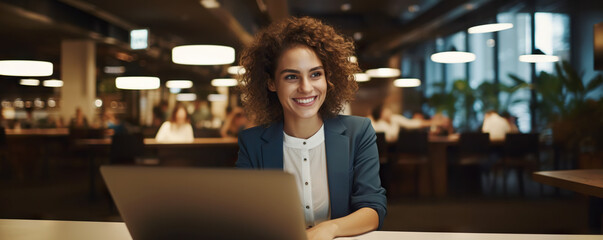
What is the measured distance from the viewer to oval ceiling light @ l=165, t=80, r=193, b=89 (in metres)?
7.58

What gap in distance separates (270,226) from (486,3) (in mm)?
7122

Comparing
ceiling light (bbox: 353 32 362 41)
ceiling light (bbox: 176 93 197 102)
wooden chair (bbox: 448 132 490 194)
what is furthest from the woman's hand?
ceiling light (bbox: 353 32 362 41)

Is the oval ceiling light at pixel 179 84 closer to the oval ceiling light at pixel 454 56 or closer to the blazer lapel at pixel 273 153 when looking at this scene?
the oval ceiling light at pixel 454 56

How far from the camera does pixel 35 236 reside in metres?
1.06

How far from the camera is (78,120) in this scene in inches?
263

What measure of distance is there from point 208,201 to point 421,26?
307 inches

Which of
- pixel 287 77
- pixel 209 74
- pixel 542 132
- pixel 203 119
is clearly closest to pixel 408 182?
pixel 542 132

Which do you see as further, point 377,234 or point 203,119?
point 203,119

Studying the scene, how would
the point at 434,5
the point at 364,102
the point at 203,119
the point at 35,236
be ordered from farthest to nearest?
the point at 364,102
the point at 203,119
the point at 434,5
the point at 35,236

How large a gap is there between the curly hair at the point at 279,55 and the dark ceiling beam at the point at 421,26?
615cm

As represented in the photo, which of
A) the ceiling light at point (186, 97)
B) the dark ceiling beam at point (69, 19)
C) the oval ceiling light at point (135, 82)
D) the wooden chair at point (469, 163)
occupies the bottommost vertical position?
the wooden chair at point (469, 163)

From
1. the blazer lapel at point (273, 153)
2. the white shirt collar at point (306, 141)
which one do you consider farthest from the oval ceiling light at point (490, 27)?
the blazer lapel at point (273, 153)

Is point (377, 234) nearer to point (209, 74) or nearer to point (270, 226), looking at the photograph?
point (270, 226)

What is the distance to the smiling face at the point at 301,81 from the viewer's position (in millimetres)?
1286
